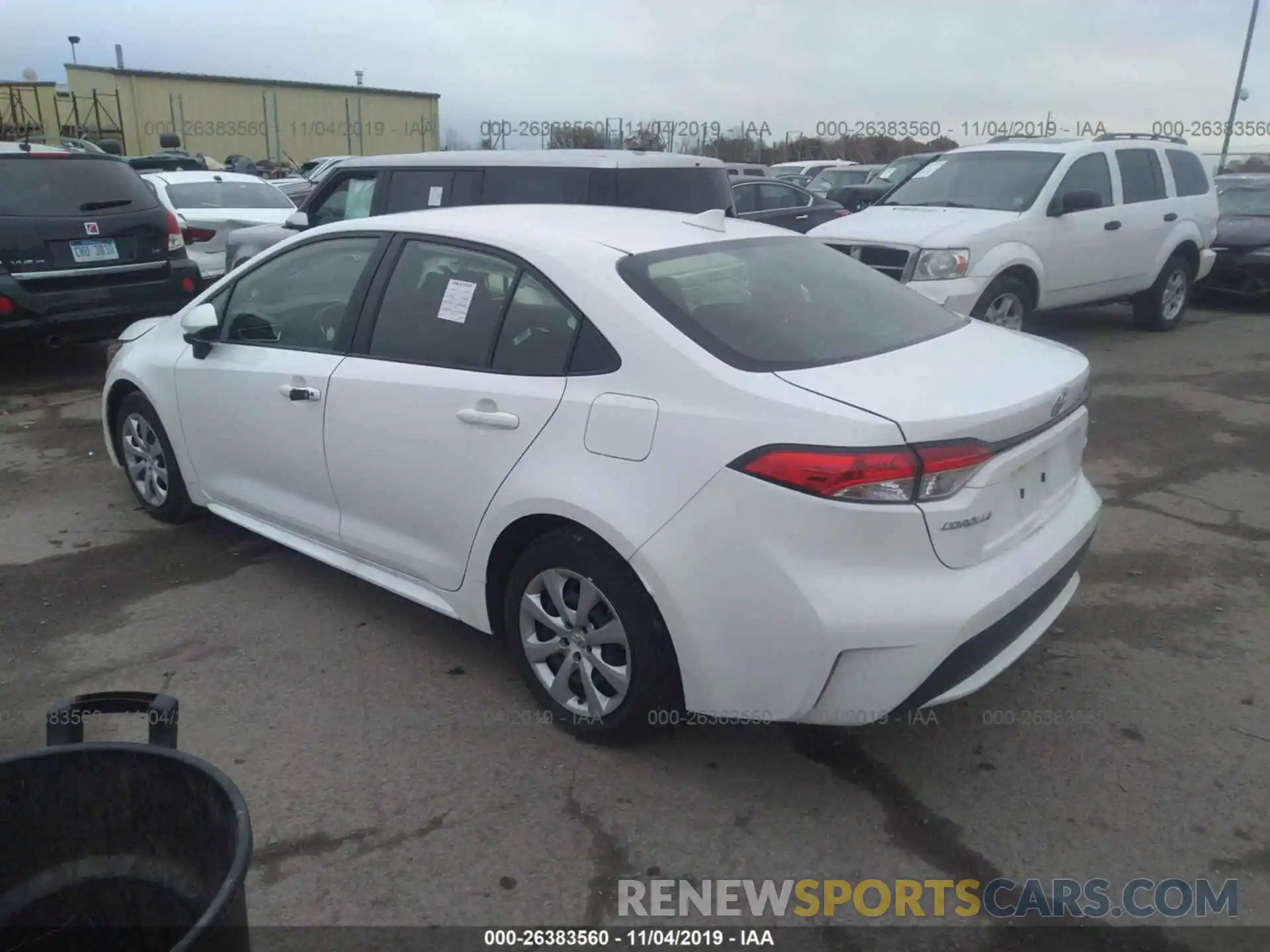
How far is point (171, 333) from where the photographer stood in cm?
511

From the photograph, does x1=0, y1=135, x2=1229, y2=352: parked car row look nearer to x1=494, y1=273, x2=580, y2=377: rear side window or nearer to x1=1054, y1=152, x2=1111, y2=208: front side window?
x1=1054, y1=152, x2=1111, y2=208: front side window

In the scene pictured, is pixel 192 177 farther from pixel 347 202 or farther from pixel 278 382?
pixel 278 382

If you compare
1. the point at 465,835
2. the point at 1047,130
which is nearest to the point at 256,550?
the point at 465,835

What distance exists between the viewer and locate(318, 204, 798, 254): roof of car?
360cm

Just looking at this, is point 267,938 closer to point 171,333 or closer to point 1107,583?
Answer: point 171,333

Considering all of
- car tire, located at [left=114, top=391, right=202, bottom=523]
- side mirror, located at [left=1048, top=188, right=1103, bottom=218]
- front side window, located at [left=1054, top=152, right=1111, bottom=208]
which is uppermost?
front side window, located at [left=1054, top=152, right=1111, bottom=208]

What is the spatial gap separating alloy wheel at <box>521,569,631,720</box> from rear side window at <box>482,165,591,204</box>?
403 cm

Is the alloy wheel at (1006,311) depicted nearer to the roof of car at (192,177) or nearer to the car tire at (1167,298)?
the car tire at (1167,298)

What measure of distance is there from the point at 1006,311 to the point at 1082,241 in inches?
46.8

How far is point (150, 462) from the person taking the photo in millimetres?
5312

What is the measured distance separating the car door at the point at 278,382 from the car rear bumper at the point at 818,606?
1761 millimetres

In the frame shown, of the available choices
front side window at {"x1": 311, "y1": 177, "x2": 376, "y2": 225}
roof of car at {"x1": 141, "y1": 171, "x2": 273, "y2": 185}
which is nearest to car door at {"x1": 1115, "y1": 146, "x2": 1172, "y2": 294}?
front side window at {"x1": 311, "y1": 177, "x2": 376, "y2": 225}

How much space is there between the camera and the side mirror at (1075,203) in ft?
29.3

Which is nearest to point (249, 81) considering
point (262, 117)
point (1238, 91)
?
point (262, 117)
